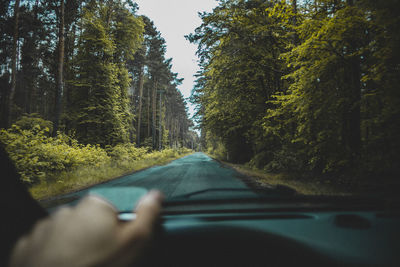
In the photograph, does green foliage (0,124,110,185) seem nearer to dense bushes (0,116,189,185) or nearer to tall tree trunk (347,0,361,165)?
dense bushes (0,116,189,185)

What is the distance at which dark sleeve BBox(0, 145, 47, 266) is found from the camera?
0.96m

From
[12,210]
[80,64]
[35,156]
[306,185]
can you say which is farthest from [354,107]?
[80,64]

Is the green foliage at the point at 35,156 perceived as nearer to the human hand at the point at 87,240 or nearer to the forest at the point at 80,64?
the forest at the point at 80,64

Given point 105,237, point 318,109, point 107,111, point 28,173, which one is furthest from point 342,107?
point 107,111

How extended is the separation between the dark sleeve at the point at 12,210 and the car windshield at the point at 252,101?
25.3 inches

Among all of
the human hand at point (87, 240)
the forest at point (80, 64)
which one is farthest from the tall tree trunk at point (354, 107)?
the forest at point (80, 64)

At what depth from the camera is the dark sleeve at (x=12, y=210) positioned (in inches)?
37.7

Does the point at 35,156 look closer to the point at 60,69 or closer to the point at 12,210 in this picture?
the point at 60,69

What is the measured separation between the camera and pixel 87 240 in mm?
678

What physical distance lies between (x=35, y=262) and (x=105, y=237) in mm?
245

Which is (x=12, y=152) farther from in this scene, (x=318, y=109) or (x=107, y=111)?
(x=318, y=109)

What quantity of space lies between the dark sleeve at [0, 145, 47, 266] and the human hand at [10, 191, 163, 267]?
0.93 feet

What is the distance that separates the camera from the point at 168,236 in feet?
6.03

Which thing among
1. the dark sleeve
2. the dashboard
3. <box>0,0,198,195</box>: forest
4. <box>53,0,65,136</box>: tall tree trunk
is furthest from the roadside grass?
<box>53,0,65,136</box>: tall tree trunk
